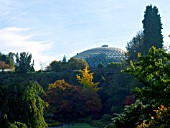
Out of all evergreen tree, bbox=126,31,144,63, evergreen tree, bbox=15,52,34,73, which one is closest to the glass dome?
evergreen tree, bbox=126,31,144,63

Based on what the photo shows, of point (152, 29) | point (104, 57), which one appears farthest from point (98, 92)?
point (104, 57)

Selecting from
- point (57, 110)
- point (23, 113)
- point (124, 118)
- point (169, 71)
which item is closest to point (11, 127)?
point (23, 113)

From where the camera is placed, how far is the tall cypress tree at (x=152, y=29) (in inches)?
1762

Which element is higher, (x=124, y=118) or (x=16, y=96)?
(x=16, y=96)

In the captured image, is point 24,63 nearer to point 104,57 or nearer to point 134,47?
point 134,47

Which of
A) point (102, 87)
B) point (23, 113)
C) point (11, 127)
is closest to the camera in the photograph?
point (11, 127)

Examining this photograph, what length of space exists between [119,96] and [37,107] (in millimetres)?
28492

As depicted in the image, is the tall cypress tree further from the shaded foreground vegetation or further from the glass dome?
the glass dome

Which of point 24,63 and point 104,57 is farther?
point 104,57

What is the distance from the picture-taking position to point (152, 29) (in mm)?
44969

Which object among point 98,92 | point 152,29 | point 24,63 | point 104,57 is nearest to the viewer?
point 98,92

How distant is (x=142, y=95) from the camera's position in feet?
31.9

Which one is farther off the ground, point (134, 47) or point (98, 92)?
point (134, 47)

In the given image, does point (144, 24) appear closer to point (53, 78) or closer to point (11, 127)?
point (53, 78)
